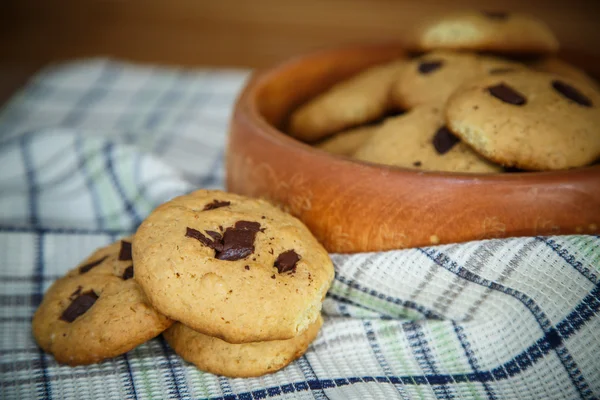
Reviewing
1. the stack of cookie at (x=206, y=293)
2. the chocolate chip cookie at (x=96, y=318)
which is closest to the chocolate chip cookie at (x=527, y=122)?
the stack of cookie at (x=206, y=293)

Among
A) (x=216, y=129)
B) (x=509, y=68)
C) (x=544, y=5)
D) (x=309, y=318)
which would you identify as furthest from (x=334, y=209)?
(x=544, y=5)

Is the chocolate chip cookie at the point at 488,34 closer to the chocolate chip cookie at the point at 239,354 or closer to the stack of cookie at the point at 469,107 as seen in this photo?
the stack of cookie at the point at 469,107

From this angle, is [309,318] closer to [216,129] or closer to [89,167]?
[89,167]

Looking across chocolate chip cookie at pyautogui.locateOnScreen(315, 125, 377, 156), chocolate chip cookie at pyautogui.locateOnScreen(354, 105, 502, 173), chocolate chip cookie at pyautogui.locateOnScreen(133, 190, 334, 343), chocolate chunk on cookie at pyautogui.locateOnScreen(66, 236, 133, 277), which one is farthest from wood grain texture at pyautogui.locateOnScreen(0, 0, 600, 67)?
chocolate chip cookie at pyautogui.locateOnScreen(133, 190, 334, 343)

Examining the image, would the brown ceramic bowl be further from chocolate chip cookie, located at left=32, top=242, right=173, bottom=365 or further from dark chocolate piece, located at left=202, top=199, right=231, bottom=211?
chocolate chip cookie, located at left=32, top=242, right=173, bottom=365

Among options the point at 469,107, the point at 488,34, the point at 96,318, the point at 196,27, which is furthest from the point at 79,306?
the point at 196,27
